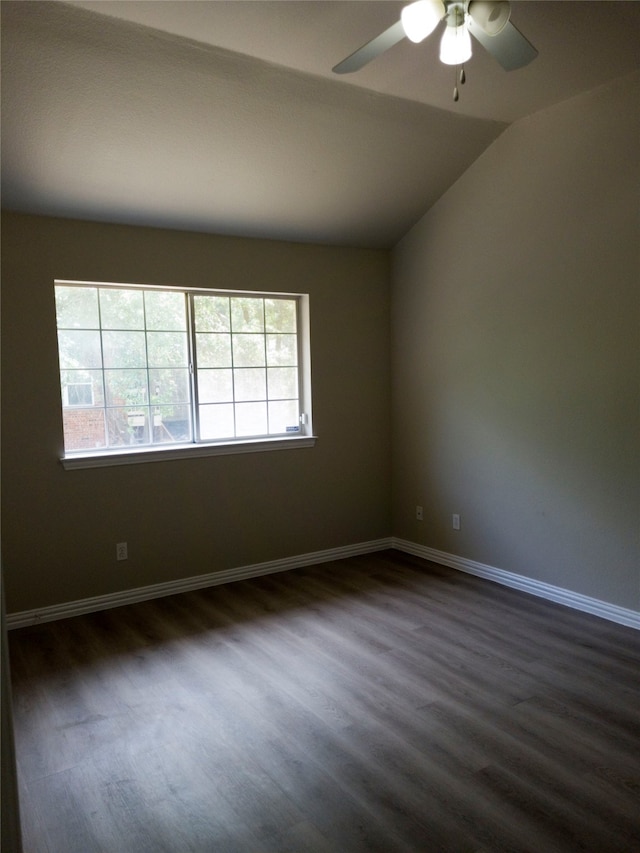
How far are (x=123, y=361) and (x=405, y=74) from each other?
232 centimetres

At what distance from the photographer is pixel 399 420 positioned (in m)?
4.91

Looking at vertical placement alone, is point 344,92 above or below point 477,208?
above

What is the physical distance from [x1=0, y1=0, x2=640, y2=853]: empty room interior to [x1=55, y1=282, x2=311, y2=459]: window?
0.02 m

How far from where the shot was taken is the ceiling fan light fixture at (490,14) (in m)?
1.89

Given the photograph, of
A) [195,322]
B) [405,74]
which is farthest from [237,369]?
[405,74]

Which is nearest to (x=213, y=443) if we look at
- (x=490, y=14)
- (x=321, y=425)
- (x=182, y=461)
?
(x=182, y=461)

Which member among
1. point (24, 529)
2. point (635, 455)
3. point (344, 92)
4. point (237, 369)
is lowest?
point (24, 529)

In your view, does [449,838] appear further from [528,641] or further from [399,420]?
[399,420]

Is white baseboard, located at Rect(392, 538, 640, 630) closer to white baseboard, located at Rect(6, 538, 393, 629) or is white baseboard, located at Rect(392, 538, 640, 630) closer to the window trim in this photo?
white baseboard, located at Rect(6, 538, 393, 629)

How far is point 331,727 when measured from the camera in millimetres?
2506

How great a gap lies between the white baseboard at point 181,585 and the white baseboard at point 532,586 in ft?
1.51

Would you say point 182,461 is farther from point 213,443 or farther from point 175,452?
point 213,443

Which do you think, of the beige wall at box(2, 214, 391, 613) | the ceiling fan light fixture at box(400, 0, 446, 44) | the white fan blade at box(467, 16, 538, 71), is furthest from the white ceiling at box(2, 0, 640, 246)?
the ceiling fan light fixture at box(400, 0, 446, 44)

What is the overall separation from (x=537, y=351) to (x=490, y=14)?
2.19m
